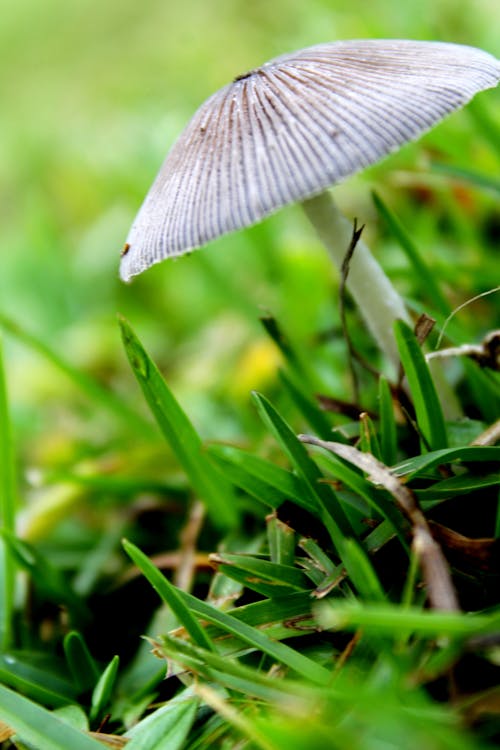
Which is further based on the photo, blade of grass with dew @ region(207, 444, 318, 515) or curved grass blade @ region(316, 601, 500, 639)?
blade of grass with dew @ region(207, 444, 318, 515)

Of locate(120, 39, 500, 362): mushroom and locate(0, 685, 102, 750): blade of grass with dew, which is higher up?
locate(120, 39, 500, 362): mushroom

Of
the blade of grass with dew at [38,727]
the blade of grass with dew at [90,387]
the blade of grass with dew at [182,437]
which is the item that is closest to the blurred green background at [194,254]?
the blade of grass with dew at [90,387]

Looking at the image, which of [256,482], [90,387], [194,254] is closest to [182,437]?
[256,482]

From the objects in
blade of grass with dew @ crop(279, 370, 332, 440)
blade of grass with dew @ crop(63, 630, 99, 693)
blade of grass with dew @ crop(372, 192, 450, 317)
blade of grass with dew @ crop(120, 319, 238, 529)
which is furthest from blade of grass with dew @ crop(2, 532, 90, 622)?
blade of grass with dew @ crop(372, 192, 450, 317)

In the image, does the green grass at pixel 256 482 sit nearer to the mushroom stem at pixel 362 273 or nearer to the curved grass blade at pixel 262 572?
the curved grass blade at pixel 262 572

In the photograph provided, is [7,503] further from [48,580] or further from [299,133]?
[299,133]

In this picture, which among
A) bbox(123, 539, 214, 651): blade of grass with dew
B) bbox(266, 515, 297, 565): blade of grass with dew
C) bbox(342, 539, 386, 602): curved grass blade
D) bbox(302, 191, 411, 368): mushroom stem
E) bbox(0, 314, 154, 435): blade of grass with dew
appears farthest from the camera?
bbox(0, 314, 154, 435): blade of grass with dew

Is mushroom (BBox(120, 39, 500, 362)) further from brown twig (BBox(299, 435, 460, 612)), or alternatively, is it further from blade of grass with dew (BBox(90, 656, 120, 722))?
blade of grass with dew (BBox(90, 656, 120, 722))

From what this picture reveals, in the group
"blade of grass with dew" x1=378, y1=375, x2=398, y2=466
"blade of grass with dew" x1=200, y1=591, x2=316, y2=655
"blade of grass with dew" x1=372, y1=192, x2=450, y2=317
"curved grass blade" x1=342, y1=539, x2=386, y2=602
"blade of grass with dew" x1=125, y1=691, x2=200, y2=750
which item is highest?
"blade of grass with dew" x1=372, y1=192, x2=450, y2=317
